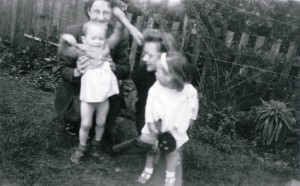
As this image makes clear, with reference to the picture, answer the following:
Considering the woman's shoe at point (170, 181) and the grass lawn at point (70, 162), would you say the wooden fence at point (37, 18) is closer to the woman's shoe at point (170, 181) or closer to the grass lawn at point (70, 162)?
the grass lawn at point (70, 162)

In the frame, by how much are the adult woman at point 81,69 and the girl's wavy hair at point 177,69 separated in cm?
74

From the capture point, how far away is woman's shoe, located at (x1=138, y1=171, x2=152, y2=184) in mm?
3596

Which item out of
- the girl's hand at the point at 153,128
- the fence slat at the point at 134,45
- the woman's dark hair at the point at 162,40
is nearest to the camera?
the girl's hand at the point at 153,128

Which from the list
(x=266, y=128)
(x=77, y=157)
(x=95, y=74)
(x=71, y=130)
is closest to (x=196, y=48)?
(x=266, y=128)

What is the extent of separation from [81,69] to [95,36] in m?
0.36

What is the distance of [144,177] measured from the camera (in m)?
3.62

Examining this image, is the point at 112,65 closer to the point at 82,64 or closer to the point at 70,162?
the point at 82,64

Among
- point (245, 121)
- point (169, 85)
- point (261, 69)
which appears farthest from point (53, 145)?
point (261, 69)

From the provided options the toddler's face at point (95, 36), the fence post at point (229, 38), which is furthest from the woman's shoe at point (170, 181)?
the fence post at point (229, 38)

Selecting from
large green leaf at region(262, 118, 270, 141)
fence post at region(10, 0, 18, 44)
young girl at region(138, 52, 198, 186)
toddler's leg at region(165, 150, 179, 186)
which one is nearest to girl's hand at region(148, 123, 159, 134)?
young girl at region(138, 52, 198, 186)

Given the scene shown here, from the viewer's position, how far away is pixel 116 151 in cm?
368

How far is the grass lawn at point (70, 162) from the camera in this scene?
3461 millimetres

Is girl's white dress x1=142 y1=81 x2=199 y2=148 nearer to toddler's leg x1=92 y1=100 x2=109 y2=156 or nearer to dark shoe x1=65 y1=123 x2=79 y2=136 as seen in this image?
toddler's leg x1=92 y1=100 x2=109 y2=156

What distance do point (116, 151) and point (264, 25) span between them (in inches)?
146
